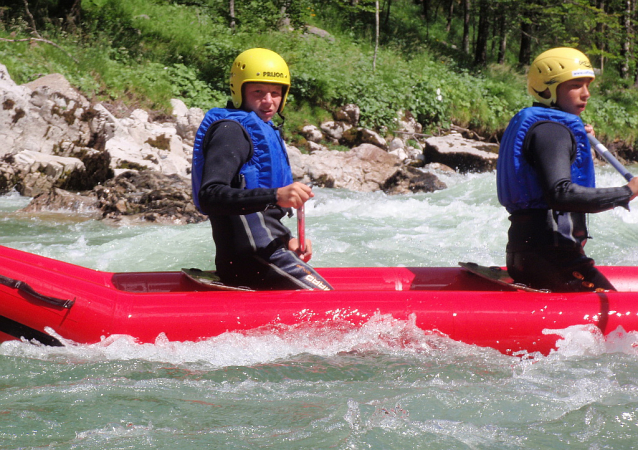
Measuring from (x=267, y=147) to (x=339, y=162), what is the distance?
7.34 metres

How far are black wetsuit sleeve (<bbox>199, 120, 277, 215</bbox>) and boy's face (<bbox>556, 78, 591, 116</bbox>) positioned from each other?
1.41 metres

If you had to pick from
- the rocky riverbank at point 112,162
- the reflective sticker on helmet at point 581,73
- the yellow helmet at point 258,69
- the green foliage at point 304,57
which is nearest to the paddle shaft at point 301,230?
the yellow helmet at point 258,69

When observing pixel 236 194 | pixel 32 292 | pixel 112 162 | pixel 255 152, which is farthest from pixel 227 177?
pixel 112 162

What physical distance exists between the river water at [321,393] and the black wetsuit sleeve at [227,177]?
2.05 ft

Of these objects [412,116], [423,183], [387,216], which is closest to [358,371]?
[387,216]

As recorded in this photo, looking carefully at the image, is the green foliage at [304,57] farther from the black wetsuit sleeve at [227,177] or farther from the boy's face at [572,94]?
the boy's face at [572,94]

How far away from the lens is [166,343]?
2805 mm

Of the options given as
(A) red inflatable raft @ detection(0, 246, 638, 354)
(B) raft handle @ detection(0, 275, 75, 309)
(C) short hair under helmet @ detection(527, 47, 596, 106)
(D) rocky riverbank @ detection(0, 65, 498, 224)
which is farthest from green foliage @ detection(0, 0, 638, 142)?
(C) short hair under helmet @ detection(527, 47, 596, 106)

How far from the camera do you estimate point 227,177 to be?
250 cm

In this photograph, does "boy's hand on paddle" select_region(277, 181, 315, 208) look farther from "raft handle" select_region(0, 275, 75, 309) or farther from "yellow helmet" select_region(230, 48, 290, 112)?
"raft handle" select_region(0, 275, 75, 309)

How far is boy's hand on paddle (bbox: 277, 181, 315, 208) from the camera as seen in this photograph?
7.97ft

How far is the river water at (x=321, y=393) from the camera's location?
233cm

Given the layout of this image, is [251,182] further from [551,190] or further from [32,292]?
[551,190]

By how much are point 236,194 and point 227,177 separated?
0.09 m
